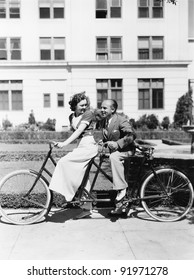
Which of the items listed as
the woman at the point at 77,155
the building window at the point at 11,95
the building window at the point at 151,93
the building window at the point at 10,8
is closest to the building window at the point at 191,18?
the building window at the point at 151,93

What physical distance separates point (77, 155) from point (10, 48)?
24.2m

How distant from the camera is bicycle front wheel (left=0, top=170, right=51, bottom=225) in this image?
183 inches

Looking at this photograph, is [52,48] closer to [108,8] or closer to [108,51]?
[108,51]

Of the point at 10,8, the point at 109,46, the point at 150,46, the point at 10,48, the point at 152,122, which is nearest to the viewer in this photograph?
the point at 152,122

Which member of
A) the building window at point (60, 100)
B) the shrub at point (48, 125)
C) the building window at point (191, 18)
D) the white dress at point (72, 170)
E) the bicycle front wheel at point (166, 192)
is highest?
the building window at point (191, 18)

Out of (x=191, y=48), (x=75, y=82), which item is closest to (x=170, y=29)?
(x=191, y=48)

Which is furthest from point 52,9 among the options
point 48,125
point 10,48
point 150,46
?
point 48,125

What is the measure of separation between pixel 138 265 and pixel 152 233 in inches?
38.4

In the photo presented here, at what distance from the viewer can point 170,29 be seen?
26.9 meters

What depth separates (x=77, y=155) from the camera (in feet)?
15.1

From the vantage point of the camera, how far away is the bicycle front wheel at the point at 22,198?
15.2 feet

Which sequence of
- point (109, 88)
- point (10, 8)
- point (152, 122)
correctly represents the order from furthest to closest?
point (109, 88)
point (10, 8)
point (152, 122)

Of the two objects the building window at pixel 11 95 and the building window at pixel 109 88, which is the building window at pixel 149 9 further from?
the building window at pixel 11 95

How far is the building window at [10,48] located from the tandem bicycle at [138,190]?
76.8ft
